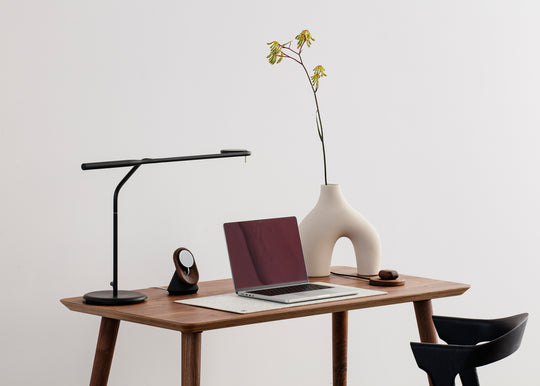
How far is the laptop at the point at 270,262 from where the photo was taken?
8.31 feet

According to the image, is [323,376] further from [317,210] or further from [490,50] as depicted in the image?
[490,50]

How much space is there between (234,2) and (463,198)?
1.37 m

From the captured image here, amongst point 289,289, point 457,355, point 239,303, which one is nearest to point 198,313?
point 239,303

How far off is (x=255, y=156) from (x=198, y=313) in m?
1.16

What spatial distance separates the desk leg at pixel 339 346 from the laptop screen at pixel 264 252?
1.47 feet

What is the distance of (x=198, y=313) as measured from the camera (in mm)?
2254

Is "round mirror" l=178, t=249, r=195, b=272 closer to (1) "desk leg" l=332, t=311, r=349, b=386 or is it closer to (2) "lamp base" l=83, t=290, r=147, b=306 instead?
(2) "lamp base" l=83, t=290, r=147, b=306

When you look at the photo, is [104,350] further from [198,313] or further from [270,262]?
[270,262]

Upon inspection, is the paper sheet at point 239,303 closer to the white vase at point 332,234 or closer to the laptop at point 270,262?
the laptop at point 270,262

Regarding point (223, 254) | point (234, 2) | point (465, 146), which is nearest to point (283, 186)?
point (223, 254)

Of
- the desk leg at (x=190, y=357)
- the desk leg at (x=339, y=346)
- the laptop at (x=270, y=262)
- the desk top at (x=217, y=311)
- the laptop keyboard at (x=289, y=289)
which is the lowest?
the desk leg at (x=339, y=346)

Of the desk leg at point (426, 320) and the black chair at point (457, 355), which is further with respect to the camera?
the desk leg at point (426, 320)

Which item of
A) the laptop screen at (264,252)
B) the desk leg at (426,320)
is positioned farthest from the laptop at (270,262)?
the desk leg at (426,320)

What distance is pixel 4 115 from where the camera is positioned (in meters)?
2.77
